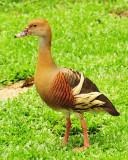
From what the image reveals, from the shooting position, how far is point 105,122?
6.45 metres

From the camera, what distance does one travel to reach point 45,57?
523cm

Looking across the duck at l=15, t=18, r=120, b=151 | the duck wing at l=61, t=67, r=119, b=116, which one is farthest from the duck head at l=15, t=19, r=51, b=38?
the duck wing at l=61, t=67, r=119, b=116

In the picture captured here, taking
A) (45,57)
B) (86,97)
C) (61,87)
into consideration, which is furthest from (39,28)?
(86,97)

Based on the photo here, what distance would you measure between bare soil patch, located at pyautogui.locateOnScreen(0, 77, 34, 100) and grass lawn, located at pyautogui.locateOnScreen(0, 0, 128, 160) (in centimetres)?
18

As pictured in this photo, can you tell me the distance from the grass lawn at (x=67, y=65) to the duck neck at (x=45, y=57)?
1.21m

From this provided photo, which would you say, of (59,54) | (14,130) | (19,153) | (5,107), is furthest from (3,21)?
(19,153)

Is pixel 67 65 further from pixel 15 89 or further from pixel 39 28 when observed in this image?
pixel 39 28

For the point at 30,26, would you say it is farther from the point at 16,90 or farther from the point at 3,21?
the point at 3,21

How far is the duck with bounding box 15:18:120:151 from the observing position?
5.07 metres

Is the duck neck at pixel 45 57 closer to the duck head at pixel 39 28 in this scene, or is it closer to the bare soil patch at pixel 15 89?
the duck head at pixel 39 28

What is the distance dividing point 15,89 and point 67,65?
4.36ft

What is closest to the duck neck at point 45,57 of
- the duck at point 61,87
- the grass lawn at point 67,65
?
the duck at point 61,87

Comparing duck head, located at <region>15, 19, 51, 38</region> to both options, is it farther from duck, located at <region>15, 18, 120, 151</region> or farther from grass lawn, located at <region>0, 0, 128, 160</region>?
grass lawn, located at <region>0, 0, 128, 160</region>

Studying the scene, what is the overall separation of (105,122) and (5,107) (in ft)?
6.14
